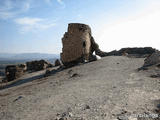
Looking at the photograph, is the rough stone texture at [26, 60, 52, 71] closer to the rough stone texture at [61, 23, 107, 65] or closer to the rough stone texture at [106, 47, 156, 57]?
the rough stone texture at [61, 23, 107, 65]

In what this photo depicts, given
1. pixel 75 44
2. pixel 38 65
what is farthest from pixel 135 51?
pixel 38 65

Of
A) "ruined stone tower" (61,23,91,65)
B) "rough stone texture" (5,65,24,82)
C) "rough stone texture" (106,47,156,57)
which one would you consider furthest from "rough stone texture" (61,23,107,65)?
"rough stone texture" (5,65,24,82)

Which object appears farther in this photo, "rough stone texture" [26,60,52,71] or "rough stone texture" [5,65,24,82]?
"rough stone texture" [26,60,52,71]

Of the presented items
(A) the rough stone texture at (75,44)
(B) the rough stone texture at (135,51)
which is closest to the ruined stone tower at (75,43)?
(A) the rough stone texture at (75,44)

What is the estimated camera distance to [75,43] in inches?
731

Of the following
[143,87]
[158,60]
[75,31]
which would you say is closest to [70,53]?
[75,31]

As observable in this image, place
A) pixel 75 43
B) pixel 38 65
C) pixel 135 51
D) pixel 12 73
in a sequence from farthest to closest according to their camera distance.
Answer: pixel 38 65, pixel 135 51, pixel 12 73, pixel 75 43

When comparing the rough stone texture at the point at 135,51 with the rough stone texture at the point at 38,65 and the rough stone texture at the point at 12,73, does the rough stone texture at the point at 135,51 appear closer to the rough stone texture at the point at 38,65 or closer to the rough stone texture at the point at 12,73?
the rough stone texture at the point at 38,65

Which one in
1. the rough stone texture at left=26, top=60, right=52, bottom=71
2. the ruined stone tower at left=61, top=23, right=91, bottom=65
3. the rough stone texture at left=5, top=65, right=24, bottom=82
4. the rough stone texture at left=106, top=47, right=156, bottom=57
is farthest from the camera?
the rough stone texture at left=26, top=60, right=52, bottom=71

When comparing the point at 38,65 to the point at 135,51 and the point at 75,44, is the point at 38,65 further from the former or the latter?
the point at 135,51

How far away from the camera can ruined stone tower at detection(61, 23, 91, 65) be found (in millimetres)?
18641

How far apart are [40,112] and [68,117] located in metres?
1.28

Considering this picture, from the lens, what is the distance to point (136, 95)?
5.91 metres

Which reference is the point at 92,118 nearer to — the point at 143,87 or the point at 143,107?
the point at 143,107
